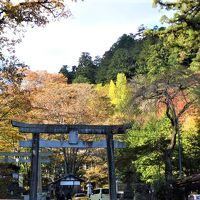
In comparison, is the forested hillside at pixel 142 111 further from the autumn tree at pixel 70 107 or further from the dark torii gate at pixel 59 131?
→ the dark torii gate at pixel 59 131

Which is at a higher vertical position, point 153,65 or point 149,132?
point 153,65

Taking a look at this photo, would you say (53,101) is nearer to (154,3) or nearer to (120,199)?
(120,199)

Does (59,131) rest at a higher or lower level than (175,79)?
lower

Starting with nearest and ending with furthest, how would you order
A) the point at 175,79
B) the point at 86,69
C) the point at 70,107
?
the point at 175,79 → the point at 70,107 → the point at 86,69

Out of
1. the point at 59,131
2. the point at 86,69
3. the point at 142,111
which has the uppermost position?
the point at 86,69

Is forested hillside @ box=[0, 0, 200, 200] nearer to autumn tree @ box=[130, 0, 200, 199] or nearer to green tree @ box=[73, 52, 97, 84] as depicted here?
autumn tree @ box=[130, 0, 200, 199]

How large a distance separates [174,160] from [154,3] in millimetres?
14350

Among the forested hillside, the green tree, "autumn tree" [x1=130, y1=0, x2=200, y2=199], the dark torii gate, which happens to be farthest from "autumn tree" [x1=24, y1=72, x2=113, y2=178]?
the green tree

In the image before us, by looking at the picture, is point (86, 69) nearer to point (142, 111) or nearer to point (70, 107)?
point (70, 107)

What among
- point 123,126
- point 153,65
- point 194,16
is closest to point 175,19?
point 194,16

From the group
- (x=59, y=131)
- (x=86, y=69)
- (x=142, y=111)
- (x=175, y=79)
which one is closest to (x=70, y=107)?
(x=142, y=111)

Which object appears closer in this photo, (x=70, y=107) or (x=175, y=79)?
(x=175, y=79)

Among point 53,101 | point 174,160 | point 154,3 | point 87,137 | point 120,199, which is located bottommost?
point 120,199

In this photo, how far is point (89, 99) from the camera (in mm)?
41031
